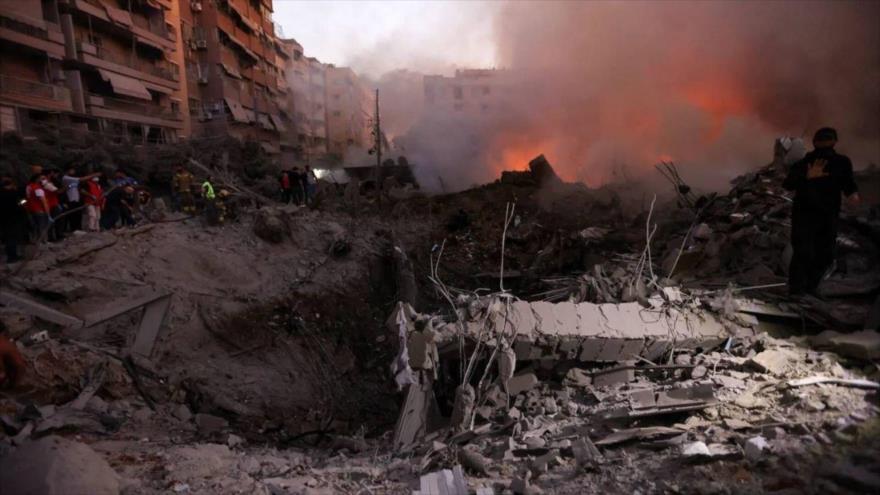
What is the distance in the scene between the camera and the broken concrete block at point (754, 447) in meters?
2.26

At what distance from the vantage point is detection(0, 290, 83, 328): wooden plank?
495 cm

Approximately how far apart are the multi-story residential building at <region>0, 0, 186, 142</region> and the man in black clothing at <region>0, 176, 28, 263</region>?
1.40 metres

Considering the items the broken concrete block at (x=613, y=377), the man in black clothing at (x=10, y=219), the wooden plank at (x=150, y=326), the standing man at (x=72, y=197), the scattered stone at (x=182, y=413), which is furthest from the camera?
the standing man at (x=72, y=197)

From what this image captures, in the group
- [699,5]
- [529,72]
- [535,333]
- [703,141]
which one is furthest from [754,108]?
[535,333]

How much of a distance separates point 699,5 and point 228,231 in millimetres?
18211

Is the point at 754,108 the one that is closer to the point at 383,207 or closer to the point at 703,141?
the point at 703,141

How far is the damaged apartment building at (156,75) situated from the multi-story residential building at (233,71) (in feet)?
0.23

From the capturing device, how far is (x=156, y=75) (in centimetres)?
1471

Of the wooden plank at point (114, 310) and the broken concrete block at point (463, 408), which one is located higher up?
the wooden plank at point (114, 310)

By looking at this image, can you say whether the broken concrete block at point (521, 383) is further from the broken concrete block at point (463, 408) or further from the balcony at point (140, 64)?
the balcony at point (140, 64)

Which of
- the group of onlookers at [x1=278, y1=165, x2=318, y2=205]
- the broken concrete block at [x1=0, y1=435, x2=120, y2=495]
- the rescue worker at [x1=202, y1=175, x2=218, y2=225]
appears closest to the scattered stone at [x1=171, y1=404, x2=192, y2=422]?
the broken concrete block at [x1=0, y1=435, x2=120, y2=495]

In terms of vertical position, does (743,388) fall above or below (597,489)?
above

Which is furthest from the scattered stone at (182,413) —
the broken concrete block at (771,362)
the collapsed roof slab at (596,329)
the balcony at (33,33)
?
the balcony at (33,33)

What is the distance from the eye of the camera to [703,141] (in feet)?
55.7
